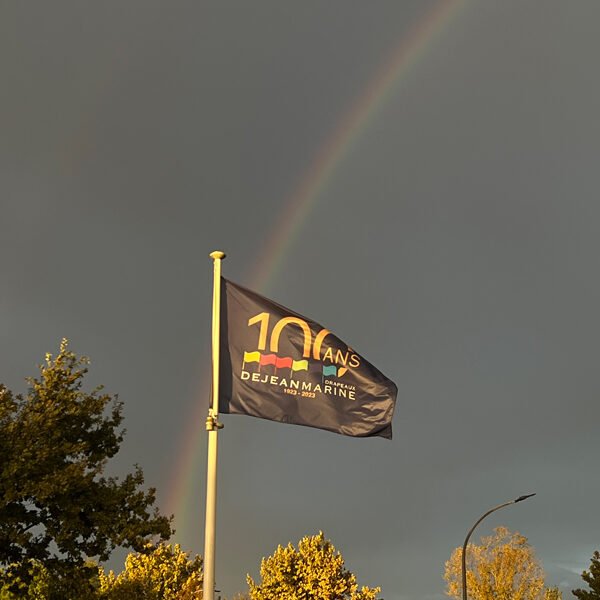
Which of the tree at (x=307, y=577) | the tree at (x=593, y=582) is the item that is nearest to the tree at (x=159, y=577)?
the tree at (x=307, y=577)

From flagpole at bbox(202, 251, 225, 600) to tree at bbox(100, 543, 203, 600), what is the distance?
40.3 meters

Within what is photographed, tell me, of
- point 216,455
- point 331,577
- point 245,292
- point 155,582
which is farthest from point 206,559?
point 331,577

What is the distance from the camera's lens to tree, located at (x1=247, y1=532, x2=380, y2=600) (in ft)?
186

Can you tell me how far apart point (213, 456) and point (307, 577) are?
4773 cm

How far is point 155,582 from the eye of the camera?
5141cm

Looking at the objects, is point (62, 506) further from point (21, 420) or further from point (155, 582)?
point (155, 582)

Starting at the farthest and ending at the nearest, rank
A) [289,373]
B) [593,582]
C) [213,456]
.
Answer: [593,582] → [289,373] → [213,456]

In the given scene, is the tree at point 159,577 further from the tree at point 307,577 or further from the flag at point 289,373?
the flag at point 289,373

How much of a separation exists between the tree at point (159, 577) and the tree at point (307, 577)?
5703 millimetres

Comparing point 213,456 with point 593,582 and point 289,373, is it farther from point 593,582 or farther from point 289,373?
point 593,582

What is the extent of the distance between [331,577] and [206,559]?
48301 millimetres

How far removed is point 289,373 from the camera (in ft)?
44.3

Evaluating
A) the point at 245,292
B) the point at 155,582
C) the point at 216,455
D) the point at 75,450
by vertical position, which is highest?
the point at 155,582

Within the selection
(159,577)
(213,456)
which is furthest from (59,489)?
(159,577)
